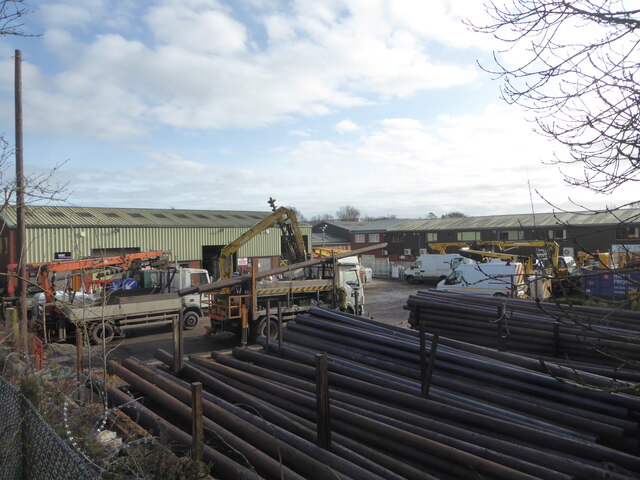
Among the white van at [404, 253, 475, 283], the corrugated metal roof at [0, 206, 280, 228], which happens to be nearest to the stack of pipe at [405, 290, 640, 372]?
the corrugated metal roof at [0, 206, 280, 228]

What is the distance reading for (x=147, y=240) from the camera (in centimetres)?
2939

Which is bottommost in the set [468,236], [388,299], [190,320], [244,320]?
[388,299]

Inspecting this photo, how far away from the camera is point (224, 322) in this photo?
47.9 ft

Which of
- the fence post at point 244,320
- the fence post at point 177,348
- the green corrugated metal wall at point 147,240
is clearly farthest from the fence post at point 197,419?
the green corrugated metal wall at point 147,240

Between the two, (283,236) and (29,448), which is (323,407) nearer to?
(29,448)

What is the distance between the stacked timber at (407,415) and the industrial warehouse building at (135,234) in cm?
1776

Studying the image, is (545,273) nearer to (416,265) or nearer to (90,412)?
(90,412)

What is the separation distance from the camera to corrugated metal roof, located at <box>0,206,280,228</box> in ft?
85.2

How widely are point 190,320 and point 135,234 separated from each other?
13.0 metres

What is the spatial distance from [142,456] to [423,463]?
2520mm

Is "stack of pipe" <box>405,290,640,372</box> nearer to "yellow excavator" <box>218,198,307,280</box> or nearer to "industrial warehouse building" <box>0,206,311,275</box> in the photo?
"yellow excavator" <box>218,198,307,280</box>

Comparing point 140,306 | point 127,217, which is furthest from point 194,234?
point 140,306

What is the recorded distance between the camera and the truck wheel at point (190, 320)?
58.5 ft

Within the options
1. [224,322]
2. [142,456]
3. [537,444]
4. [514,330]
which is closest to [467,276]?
[224,322]
